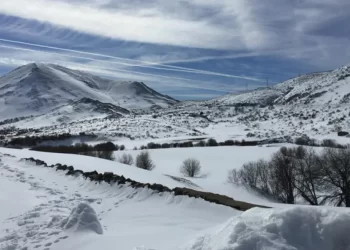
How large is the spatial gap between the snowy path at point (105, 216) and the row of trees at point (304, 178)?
29.8 m

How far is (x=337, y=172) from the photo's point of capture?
132ft

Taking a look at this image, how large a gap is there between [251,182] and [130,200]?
3761 centimetres

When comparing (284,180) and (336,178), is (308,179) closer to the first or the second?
(336,178)

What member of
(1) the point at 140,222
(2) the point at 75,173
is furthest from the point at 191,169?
(1) the point at 140,222

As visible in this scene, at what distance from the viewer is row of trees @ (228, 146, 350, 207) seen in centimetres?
3953

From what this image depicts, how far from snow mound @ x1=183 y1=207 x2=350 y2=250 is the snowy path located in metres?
2.33

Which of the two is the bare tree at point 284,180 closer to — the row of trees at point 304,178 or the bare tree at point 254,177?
the row of trees at point 304,178

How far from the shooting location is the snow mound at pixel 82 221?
10.4 meters

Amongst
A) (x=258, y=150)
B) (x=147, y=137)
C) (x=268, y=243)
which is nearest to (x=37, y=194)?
(x=268, y=243)

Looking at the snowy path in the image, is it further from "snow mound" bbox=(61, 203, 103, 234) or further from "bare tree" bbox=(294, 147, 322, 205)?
"bare tree" bbox=(294, 147, 322, 205)

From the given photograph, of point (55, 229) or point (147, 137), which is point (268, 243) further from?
point (147, 137)

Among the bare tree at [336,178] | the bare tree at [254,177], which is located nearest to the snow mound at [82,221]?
the bare tree at [336,178]

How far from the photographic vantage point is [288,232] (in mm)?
6148

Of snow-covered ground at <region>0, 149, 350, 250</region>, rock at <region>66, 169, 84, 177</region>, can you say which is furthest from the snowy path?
rock at <region>66, 169, 84, 177</region>
